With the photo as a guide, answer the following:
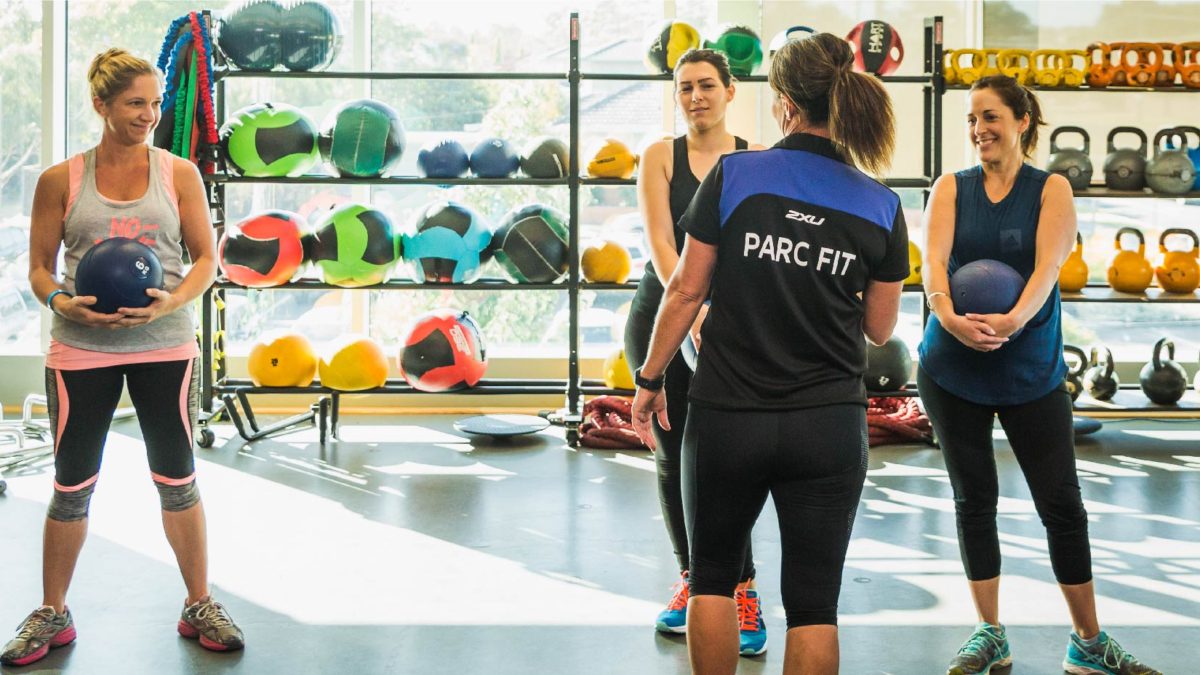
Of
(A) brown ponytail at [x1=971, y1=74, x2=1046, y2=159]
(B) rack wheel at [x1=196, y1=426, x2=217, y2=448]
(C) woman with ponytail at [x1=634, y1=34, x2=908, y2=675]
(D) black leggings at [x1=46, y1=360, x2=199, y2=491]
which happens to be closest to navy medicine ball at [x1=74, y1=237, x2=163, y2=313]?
(D) black leggings at [x1=46, y1=360, x2=199, y2=491]

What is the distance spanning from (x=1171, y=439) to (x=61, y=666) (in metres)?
5.16

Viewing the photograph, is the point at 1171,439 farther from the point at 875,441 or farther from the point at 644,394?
the point at 644,394

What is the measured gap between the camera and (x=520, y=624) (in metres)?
3.25

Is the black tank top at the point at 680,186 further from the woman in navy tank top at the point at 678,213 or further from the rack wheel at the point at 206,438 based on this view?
the rack wheel at the point at 206,438

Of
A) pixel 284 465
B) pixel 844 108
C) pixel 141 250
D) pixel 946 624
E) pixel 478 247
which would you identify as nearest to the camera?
pixel 844 108

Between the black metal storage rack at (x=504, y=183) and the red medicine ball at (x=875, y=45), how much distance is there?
11 centimetres

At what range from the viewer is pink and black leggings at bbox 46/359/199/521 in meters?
2.85

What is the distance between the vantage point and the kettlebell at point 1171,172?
5.75m

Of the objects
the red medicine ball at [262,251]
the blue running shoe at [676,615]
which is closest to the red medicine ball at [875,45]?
the red medicine ball at [262,251]

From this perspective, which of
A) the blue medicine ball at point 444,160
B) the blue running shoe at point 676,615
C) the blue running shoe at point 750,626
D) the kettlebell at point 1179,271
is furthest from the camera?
the kettlebell at point 1179,271

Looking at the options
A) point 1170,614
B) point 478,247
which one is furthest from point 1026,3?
point 1170,614

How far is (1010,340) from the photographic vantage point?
9.16 ft

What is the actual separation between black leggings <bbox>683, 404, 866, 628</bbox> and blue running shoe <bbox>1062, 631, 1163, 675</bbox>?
1201mm

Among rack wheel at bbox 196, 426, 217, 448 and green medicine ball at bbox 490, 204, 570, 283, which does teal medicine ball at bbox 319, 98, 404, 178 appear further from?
rack wheel at bbox 196, 426, 217, 448
